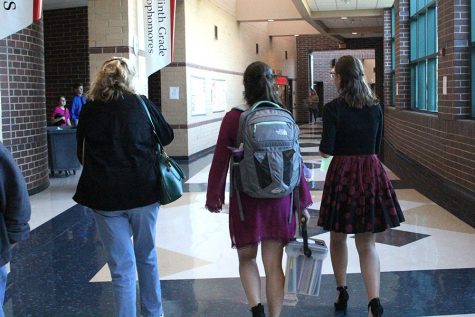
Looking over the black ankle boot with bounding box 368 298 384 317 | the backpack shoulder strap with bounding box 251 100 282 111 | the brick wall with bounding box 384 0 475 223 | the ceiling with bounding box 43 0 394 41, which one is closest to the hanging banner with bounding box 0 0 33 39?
the backpack shoulder strap with bounding box 251 100 282 111

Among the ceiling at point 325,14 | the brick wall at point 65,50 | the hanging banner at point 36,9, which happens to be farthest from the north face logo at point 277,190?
the ceiling at point 325,14

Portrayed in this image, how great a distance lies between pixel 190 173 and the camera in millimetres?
11102

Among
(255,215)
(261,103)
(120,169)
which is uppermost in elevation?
(261,103)

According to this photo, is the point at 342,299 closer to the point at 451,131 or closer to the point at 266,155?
the point at 266,155

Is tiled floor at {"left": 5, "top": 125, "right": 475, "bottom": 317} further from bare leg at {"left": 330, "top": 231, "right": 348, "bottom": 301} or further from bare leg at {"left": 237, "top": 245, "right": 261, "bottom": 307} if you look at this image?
bare leg at {"left": 237, "top": 245, "right": 261, "bottom": 307}

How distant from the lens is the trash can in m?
10.3

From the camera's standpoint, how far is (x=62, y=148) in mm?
10414

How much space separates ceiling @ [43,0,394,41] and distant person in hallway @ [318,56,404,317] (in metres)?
10.4

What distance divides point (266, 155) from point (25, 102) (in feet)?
20.1

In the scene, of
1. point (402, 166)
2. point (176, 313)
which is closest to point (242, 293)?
point (176, 313)

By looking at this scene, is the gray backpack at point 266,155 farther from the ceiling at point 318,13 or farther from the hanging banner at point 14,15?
the ceiling at point 318,13

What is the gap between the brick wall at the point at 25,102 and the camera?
7988 millimetres

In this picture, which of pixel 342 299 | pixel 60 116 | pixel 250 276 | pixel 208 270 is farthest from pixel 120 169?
pixel 60 116

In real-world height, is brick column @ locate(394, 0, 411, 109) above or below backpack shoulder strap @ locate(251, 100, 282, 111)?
above
